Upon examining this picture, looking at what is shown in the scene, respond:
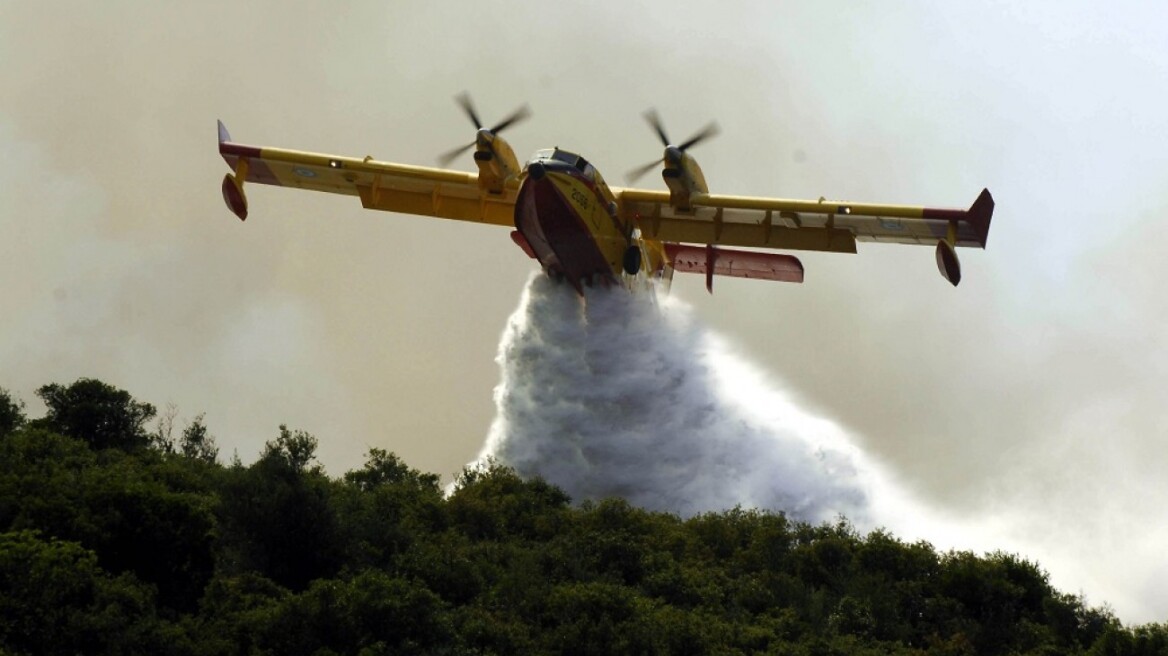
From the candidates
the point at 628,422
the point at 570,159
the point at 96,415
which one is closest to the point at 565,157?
the point at 570,159

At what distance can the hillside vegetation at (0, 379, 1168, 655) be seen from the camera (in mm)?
27594

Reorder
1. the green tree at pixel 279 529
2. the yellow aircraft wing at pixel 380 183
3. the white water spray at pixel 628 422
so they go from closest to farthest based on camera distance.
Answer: the green tree at pixel 279 529 < the yellow aircraft wing at pixel 380 183 < the white water spray at pixel 628 422

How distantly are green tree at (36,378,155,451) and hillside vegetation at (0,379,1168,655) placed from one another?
7.36ft

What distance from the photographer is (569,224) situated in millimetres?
38625

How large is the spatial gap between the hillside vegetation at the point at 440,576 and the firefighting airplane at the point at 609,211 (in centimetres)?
541

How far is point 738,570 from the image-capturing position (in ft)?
119

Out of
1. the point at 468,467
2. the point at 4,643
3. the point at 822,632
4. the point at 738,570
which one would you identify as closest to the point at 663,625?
the point at 822,632

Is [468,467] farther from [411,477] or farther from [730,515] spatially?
[730,515]

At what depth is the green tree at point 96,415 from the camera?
139 feet

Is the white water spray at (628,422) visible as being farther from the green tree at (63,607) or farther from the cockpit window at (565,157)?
the green tree at (63,607)

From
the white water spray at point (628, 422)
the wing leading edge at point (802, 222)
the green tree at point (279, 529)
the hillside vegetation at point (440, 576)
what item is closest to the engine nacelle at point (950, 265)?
the wing leading edge at point (802, 222)

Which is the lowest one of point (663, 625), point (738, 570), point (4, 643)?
point (4, 643)

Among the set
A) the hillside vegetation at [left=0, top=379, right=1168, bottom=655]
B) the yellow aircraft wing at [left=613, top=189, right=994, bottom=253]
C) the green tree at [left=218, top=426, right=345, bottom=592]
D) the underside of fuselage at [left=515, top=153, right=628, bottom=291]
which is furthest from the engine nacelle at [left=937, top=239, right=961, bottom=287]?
the green tree at [left=218, top=426, right=345, bottom=592]

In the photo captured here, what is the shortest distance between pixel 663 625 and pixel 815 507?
14.2 m
